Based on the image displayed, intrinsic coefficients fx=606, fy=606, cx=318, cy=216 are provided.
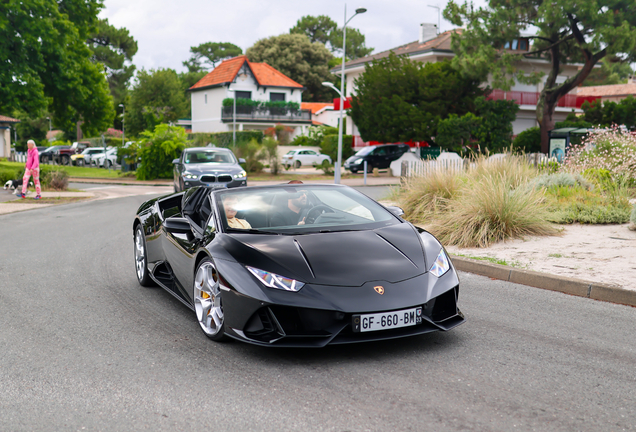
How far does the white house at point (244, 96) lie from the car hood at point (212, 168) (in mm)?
40313

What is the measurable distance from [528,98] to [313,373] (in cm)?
4405

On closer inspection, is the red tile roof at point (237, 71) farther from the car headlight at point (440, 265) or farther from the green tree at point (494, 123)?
the car headlight at point (440, 265)

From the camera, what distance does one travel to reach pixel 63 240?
34.9 ft

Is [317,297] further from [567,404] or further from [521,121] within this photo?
[521,121]

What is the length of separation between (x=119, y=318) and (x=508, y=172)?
8334 mm

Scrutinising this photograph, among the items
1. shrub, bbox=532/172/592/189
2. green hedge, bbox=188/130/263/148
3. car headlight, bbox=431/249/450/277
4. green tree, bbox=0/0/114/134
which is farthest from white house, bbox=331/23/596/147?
car headlight, bbox=431/249/450/277

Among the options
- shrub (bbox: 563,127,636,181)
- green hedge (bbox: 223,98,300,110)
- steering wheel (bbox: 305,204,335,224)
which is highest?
green hedge (bbox: 223,98,300,110)

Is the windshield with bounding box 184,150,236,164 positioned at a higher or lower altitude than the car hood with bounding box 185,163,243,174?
higher

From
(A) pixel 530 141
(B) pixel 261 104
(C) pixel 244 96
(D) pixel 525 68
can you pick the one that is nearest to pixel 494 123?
(A) pixel 530 141

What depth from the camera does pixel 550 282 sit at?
6828mm

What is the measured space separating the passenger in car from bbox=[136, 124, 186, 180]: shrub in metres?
25.3

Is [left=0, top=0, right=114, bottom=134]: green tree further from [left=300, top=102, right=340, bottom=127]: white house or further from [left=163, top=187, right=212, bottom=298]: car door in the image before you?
[left=300, top=102, right=340, bottom=127]: white house

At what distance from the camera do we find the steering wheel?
214 inches

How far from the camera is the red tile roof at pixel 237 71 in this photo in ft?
197
